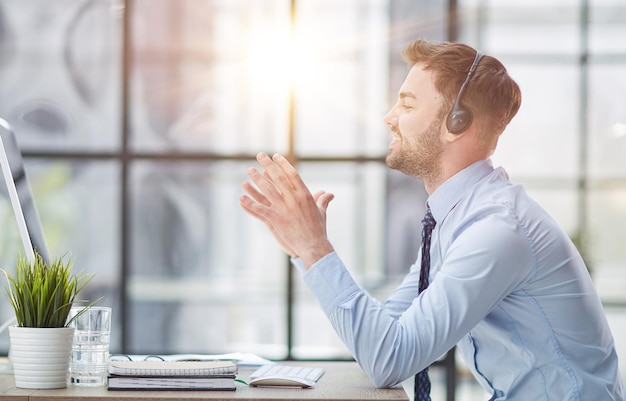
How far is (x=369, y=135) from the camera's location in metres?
3.85

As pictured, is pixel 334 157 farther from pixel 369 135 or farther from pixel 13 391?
pixel 13 391

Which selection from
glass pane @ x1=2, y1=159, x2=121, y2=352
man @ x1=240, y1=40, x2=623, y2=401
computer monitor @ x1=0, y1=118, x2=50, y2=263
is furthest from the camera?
glass pane @ x1=2, y1=159, x2=121, y2=352

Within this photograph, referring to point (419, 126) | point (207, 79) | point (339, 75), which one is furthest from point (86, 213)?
point (419, 126)

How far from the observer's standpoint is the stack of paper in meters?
1.82

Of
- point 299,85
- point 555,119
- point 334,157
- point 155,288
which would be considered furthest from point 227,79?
point 555,119

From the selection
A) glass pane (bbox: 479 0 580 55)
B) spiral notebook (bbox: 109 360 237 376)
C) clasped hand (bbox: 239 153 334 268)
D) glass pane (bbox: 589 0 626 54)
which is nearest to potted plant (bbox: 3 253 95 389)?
spiral notebook (bbox: 109 360 237 376)

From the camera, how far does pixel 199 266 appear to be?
3855mm

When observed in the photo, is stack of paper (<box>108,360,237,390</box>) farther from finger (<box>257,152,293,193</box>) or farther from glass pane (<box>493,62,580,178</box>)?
glass pane (<box>493,62,580,178</box>)

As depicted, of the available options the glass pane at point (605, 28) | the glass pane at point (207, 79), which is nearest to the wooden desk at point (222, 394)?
the glass pane at point (207, 79)

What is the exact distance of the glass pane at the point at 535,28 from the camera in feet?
12.6

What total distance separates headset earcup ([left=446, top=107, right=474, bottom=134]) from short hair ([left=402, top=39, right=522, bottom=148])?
0.02 metres

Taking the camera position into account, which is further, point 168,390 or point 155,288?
point 155,288

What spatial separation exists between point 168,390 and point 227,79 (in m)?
2.21

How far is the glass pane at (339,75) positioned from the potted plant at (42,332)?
2.07m
